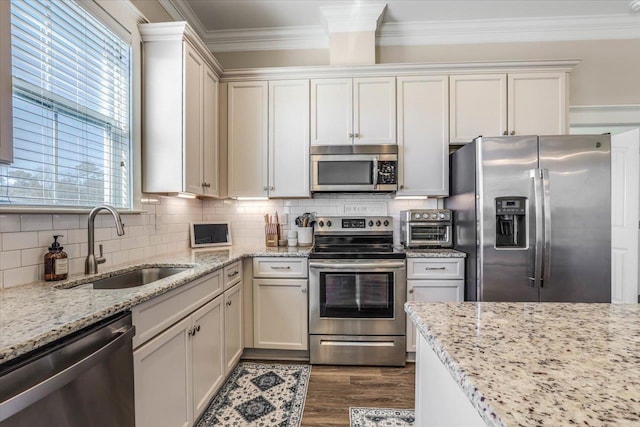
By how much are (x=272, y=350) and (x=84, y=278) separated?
5.11 ft

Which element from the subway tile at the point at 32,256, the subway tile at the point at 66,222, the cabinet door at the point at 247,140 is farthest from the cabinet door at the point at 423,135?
the subway tile at the point at 32,256

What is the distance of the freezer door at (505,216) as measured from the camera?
2.15 m

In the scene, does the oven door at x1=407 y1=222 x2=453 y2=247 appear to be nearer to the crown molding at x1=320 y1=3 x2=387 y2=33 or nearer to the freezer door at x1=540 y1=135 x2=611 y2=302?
the freezer door at x1=540 y1=135 x2=611 y2=302

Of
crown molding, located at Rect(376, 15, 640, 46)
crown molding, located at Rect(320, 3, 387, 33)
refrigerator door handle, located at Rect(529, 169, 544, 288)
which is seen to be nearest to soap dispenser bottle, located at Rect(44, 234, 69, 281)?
crown molding, located at Rect(320, 3, 387, 33)

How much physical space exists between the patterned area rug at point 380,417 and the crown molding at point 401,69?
2.60m

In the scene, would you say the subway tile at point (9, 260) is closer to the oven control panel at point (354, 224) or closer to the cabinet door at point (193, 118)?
the cabinet door at point (193, 118)

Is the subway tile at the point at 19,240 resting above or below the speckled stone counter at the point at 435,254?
above

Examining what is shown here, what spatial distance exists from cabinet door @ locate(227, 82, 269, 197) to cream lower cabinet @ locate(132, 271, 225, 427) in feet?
3.55

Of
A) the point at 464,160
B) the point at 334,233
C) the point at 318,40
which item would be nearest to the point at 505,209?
the point at 464,160

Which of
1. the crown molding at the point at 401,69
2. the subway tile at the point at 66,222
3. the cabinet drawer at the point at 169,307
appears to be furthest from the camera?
the crown molding at the point at 401,69

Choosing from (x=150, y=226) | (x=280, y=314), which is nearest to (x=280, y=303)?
(x=280, y=314)

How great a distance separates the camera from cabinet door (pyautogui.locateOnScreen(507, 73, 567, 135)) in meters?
2.64

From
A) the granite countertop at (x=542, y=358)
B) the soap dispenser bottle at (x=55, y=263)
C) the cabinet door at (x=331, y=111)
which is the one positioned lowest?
the granite countertop at (x=542, y=358)

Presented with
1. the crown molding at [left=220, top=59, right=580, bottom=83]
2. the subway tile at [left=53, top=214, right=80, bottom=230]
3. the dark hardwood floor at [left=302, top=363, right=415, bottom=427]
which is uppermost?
the crown molding at [left=220, top=59, right=580, bottom=83]
